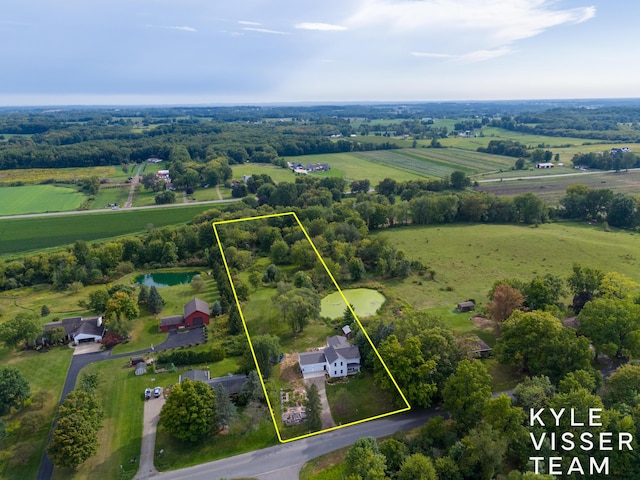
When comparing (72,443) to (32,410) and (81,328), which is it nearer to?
(32,410)

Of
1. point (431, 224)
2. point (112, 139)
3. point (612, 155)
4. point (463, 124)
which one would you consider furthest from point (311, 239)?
point (463, 124)

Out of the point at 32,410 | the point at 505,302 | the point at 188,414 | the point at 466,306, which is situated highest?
the point at 505,302

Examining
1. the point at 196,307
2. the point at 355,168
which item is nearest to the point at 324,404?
the point at 196,307

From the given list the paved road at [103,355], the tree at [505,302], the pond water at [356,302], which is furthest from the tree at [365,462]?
the paved road at [103,355]

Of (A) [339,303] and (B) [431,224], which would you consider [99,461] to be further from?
(B) [431,224]

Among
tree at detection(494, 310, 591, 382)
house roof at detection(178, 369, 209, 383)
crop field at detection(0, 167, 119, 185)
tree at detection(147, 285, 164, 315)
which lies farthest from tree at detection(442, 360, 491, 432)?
crop field at detection(0, 167, 119, 185)

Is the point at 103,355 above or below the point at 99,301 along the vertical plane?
below
